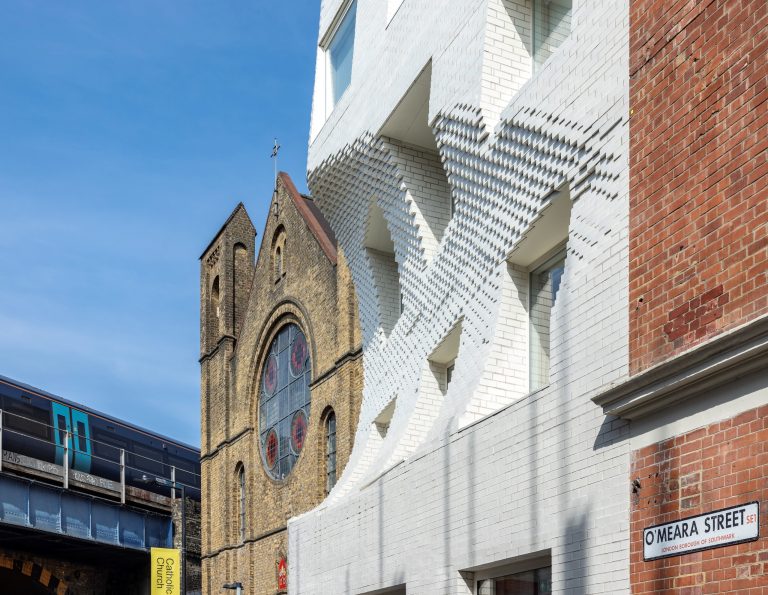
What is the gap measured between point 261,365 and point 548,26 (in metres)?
22.5

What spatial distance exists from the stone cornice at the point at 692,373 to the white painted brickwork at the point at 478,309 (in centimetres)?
32

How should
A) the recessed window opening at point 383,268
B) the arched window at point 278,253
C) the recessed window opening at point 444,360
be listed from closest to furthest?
the recessed window opening at point 444,360 < the recessed window opening at point 383,268 < the arched window at point 278,253

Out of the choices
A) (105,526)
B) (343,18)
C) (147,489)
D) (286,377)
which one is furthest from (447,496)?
(147,489)

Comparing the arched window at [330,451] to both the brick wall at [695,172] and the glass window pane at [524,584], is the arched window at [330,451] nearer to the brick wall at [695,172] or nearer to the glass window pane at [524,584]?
the glass window pane at [524,584]

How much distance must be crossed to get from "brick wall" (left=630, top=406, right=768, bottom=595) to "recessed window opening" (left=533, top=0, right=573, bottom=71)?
497 centimetres

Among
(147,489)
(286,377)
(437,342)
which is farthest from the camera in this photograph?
(147,489)

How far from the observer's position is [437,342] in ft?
44.6

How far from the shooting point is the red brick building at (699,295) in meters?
7.33

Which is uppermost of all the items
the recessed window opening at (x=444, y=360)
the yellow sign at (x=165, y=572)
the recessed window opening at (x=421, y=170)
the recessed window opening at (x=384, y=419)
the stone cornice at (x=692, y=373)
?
the recessed window opening at (x=421, y=170)

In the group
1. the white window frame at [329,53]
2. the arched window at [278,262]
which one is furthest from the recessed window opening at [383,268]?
the arched window at [278,262]

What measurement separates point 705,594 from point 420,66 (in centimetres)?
802

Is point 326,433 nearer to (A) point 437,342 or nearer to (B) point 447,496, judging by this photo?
(A) point 437,342

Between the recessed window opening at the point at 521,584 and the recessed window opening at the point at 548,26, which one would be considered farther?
the recessed window opening at the point at 548,26

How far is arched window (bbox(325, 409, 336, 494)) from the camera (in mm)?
27562
